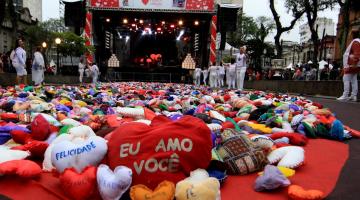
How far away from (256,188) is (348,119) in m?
3.92

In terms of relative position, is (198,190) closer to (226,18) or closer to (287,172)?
(287,172)

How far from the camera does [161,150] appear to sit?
209cm

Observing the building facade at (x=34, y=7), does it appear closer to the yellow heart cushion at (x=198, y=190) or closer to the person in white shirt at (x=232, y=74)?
the person in white shirt at (x=232, y=74)

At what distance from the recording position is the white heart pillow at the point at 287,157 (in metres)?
2.55

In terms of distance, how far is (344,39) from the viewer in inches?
746

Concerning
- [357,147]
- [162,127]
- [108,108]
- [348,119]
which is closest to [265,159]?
[162,127]

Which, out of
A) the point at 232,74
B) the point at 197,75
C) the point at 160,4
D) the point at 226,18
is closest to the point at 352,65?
the point at 232,74

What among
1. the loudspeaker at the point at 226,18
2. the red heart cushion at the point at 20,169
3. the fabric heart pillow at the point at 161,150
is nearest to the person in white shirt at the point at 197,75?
the loudspeaker at the point at 226,18

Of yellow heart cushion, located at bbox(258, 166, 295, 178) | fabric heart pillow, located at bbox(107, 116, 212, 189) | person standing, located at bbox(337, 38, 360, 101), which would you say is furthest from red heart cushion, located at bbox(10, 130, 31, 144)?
person standing, located at bbox(337, 38, 360, 101)

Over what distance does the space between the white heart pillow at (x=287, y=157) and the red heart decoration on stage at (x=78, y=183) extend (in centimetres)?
122

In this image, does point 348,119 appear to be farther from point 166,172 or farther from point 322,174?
point 166,172

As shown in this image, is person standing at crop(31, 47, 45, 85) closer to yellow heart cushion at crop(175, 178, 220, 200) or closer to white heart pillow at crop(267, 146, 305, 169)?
white heart pillow at crop(267, 146, 305, 169)

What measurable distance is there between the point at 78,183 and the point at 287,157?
1.39 m

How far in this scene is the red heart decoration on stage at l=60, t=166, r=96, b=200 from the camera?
6.35 ft
